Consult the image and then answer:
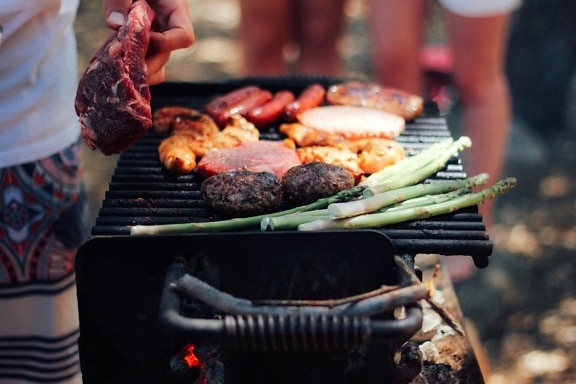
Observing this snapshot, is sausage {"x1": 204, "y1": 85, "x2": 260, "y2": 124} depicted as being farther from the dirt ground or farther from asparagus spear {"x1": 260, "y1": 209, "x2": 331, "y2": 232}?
the dirt ground

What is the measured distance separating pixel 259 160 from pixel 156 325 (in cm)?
100

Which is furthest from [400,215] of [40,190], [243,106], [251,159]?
[40,190]

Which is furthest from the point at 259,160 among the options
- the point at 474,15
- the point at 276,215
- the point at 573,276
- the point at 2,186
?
the point at 573,276

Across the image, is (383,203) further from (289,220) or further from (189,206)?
(189,206)

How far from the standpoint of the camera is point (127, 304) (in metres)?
2.60

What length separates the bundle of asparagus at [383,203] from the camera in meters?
2.73

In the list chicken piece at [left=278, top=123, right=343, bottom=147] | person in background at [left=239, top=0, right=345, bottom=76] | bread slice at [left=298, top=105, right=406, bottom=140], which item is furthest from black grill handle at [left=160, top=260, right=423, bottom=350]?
person in background at [left=239, top=0, right=345, bottom=76]

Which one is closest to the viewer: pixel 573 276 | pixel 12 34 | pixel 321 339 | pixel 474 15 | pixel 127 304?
pixel 321 339

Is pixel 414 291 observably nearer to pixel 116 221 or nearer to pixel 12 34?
pixel 116 221

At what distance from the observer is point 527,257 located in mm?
5918

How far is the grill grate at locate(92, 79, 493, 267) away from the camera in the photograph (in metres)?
2.71

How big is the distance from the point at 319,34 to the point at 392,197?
3.61 m

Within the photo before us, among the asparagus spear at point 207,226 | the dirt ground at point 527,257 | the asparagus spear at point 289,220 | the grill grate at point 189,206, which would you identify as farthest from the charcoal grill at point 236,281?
the dirt ground at point 527,257

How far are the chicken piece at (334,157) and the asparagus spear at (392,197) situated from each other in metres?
0.31
